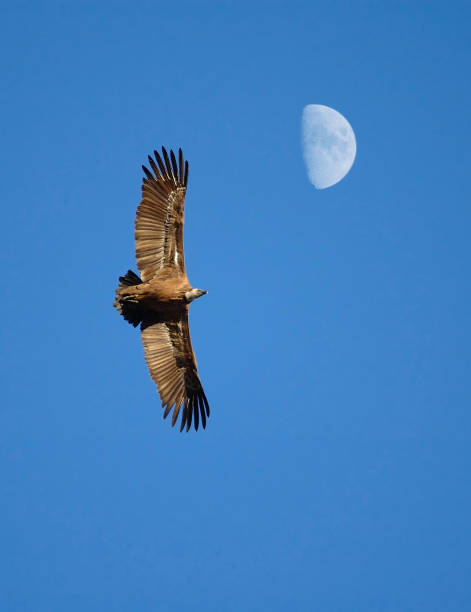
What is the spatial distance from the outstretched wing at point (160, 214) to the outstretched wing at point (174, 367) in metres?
1.24


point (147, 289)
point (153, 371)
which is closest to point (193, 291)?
point (147, 289)

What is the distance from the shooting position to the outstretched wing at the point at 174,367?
53.5 feet

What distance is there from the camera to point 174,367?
54.4 ft

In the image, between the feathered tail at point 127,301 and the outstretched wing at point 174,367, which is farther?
the outstretched wing at point 174,367

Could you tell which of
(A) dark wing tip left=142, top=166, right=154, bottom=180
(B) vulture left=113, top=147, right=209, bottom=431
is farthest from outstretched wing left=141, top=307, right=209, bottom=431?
(A) dark wing tip left=142, top=166, right=154, bottom=180

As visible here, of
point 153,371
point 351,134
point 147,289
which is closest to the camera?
point 147,289

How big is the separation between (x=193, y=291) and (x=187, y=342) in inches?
44.3

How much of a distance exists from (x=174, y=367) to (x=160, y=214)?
10.1ft

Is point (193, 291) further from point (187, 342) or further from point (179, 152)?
point (179, 152)

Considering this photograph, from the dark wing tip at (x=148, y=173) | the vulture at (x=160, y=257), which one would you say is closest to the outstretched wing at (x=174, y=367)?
the vulture at (x=160, y=257)

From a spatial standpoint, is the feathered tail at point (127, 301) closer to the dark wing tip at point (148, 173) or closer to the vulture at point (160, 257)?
the vulture at point (160, 257)

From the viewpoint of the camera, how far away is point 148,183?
15.5 meters

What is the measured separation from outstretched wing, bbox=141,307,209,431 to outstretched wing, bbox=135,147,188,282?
1236 millimetres

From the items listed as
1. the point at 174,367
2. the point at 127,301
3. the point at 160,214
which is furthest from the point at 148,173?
the point at 174,367
